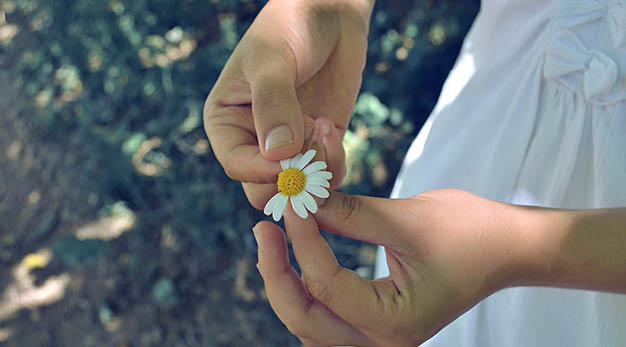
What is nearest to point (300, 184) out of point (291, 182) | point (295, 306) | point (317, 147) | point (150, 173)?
point (291, 182)

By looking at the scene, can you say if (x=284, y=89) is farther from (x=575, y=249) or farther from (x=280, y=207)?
(x=575, y=249)

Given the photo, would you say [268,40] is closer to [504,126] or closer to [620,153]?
[504,126]

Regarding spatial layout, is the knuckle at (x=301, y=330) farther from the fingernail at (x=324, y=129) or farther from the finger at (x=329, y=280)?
the fingernail at (x=324, y=129)

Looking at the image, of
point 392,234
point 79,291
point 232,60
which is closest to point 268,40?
point 232,60

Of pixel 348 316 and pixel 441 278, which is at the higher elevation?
pixel 441 278

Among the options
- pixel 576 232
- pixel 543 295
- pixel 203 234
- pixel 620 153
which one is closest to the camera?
pixel 576 232

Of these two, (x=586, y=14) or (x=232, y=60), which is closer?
(x=586, y=14)
